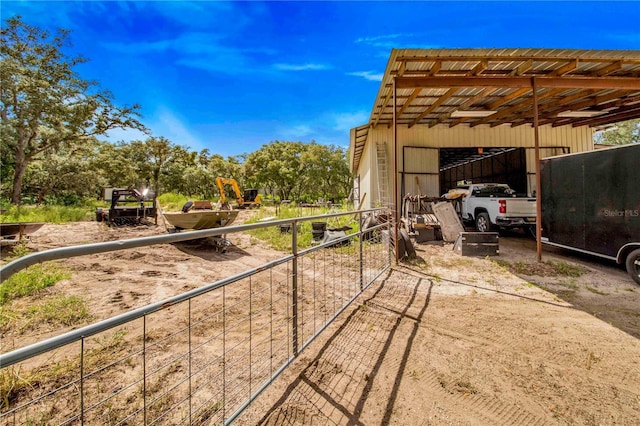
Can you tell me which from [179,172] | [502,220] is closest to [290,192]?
[179,172]

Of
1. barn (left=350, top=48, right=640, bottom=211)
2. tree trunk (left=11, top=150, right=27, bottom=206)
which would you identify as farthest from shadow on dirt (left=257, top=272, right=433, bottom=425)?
tree trunk (left=11, top=150, right=27, bottom=206)

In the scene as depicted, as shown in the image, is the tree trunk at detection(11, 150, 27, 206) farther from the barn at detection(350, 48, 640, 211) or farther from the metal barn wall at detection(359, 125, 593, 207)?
the metal barn wall at detection(359, 125, 593, 207)

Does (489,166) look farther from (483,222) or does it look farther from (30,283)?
(30,283)

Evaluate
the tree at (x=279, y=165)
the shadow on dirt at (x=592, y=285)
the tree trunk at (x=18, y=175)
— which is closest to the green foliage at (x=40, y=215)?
the tree trunk at (x=18, y=175)

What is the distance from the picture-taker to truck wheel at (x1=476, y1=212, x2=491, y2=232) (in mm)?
8589

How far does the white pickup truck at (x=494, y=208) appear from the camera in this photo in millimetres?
7734

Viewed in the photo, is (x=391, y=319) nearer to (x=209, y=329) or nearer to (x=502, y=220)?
(x=209, y=329)

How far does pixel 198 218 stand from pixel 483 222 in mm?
8592

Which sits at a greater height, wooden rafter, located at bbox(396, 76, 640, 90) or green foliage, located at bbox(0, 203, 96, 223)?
wooden rafter, located at bbox(396, 76, 640, 90)

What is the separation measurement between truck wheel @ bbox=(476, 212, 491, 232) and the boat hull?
307 inches

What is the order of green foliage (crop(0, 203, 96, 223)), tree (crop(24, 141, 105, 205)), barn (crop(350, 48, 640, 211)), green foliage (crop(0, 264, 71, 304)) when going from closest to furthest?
green foliage (crop(0, 264, 71, 304)), barn (crop(350, 48, 640, 211)), green foliage (crop(0, 203, 96, 223)), tree (crop(24, 141, 105, 205))

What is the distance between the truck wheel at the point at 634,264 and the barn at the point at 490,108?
6.11 ft

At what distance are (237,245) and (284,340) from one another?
20.2 feet

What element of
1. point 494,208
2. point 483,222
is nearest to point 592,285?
point 494,208
